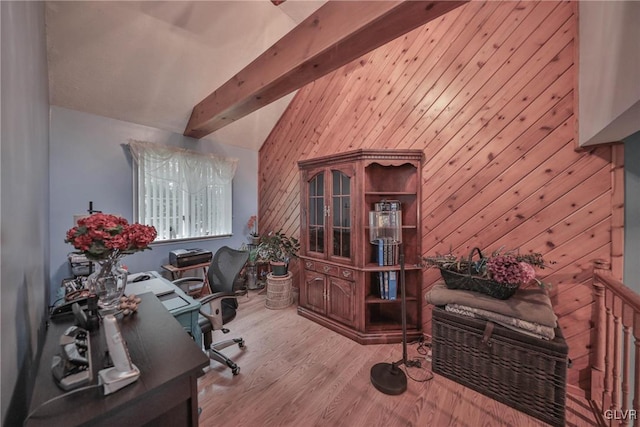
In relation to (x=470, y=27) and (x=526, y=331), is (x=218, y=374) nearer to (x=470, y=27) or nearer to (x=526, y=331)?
(x=526, y=331)

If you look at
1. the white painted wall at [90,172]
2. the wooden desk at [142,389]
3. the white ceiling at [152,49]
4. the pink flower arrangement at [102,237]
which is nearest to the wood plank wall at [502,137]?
the white ceiling at [152,49]

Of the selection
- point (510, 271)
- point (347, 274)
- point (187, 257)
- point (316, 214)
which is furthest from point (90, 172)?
point (510, 271)

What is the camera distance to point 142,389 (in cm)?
76

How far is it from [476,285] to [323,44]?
6.90 ft

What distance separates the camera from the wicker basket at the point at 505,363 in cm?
152

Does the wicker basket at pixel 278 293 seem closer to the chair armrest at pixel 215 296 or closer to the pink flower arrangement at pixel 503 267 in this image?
the chair armrest at pixel 215 296

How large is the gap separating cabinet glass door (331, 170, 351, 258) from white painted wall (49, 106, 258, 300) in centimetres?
228

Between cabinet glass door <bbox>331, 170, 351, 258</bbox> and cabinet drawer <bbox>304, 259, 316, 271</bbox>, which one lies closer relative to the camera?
cabinet glass door <bbox>331, 170, 351, 258</bbox>

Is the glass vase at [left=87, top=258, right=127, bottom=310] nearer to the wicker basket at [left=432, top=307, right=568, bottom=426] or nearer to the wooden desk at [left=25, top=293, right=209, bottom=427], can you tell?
the wooden desk at [left=25, top=293, right=209, bottom=427]

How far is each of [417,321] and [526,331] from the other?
100 centimetres

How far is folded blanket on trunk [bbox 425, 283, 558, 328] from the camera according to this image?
5.15ft

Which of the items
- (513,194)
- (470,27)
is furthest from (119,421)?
(470,27)

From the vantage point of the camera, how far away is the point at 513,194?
2.04m

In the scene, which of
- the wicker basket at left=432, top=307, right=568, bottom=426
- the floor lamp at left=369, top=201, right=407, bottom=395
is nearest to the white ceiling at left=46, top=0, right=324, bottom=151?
the floor lamp at left=369, top=201, right=407, bottom=395
